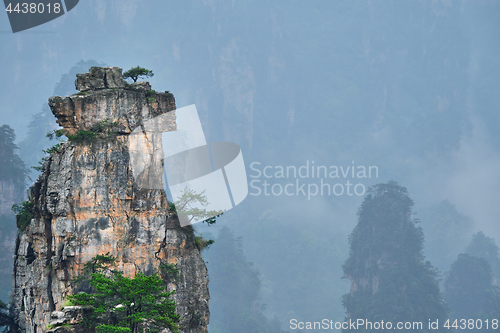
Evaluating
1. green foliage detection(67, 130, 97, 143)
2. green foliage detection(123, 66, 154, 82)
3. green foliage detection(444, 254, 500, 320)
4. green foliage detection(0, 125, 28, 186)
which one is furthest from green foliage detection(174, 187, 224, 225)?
green foliage detection(444, 254, 500, 320)

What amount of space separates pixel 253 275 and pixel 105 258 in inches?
2865

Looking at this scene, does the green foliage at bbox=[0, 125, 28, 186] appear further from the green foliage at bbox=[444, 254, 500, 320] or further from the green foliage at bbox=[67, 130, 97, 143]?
the green foliage at bbox=[444, 254, 500, 320]

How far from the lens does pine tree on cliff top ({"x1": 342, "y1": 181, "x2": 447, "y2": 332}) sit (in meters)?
83.1

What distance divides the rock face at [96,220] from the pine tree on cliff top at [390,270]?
60.3 m

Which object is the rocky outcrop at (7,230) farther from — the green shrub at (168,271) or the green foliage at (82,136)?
the green shrub at (168,271)

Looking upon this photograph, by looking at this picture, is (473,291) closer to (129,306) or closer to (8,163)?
(8,163)

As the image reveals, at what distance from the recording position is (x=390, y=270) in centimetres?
8875

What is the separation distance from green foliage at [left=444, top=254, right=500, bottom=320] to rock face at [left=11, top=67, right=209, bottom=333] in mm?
76885

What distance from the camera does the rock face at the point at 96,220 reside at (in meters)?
28.7

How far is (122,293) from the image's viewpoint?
22859 mm

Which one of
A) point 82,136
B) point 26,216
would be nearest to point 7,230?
point 26,216

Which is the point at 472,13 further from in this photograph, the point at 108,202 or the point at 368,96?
the point at 108,202

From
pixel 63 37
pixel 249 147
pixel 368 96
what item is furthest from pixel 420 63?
pixel 63 37

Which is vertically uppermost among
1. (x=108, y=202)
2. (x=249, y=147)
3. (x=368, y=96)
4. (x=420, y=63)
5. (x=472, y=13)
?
(x=472, y=13)
